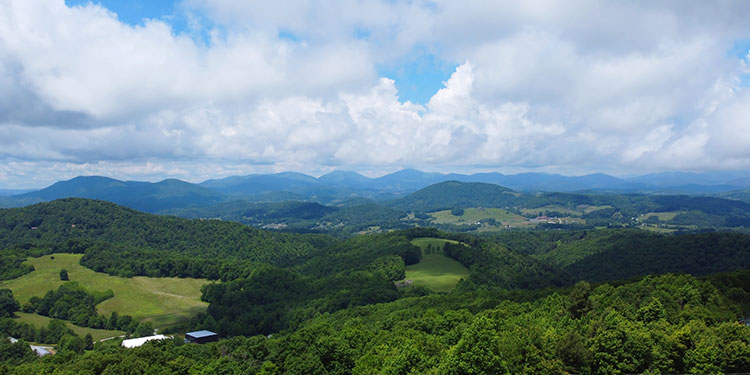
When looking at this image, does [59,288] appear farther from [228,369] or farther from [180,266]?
[228,369]

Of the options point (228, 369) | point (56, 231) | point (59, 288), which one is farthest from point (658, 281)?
point (56, 231)

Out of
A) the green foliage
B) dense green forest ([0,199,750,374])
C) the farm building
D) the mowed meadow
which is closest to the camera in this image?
dense green forest ([0,199,750,374])

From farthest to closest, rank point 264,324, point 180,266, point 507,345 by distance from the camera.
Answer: point 180,266 < point 264,324 < point 507,345

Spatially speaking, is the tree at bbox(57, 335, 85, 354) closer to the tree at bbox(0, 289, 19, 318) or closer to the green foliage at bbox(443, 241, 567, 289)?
the tree at bbox(0, 289, 19, 318)

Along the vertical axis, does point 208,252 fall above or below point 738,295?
below

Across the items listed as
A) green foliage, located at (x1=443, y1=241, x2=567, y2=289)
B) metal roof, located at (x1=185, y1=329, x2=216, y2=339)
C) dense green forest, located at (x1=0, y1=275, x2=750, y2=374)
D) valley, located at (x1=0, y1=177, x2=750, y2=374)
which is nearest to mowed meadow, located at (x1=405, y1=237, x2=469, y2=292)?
valley, located at (x1=0, y1=177, x2=750, y2=374)

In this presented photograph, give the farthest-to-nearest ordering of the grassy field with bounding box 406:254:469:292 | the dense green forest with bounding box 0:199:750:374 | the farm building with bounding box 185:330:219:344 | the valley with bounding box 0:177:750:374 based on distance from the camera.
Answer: the grassy field with bounding box 406:254:469:292 → the farm building with bounding box 185:330:219:344 → the valley with bounding box 0:177:750:374 → the dense green forest with bounding box 0:199:750:374
